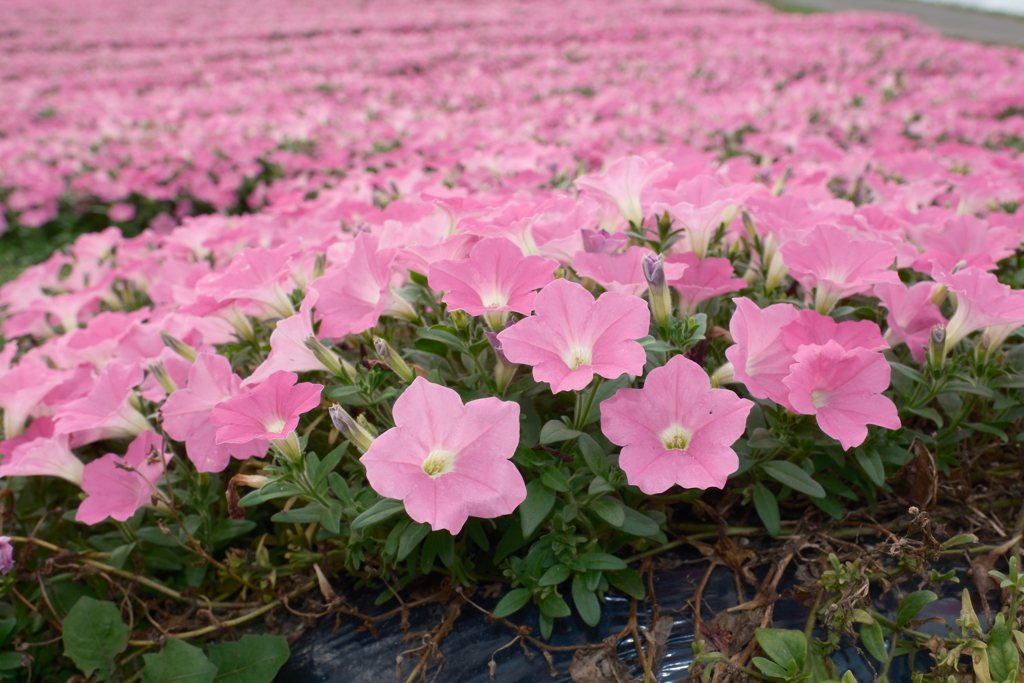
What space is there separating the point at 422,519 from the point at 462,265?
0.44m

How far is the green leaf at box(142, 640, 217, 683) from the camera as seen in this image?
4.27ft

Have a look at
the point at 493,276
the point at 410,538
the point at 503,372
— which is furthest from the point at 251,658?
the point at 493,276

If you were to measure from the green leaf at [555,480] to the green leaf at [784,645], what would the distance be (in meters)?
0.46

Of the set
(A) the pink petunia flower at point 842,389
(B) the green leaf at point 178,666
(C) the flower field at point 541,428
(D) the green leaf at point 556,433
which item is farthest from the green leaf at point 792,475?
(B) the green leaf at point 178,666

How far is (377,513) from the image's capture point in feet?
3.83

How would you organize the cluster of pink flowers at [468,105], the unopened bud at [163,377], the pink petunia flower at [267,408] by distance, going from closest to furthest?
the pink petunia flower at [267,408] < the unopened bud at [163,377] < the cluster of pink flowers at [468,105]

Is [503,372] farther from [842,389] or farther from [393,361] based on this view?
[842,389]

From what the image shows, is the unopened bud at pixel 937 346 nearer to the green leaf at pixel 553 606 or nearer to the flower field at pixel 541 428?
the flower field at pixel 541 428

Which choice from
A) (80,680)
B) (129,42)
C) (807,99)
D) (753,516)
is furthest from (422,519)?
(129,42)

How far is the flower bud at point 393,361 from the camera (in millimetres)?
1186

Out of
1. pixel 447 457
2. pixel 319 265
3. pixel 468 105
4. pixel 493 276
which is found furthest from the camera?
pixel 468 105

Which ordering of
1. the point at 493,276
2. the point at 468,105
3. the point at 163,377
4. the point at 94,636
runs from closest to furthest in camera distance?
1. the point at 493,276
2. the point at 94,636
3. the point at 163,377
4. the point at 468,105

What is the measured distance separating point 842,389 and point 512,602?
740mm

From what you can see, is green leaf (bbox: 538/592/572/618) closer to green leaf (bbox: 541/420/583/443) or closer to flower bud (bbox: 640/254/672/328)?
green leaf (bbox: 541/420/583/443)
